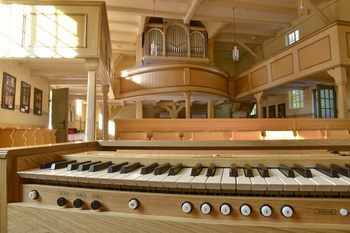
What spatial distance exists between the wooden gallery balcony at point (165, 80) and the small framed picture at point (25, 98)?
2834 millimetres

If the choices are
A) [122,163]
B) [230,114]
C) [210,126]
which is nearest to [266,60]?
[210,126]

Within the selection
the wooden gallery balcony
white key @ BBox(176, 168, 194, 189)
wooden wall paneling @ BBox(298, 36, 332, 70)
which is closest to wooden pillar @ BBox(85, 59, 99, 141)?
white key @ BBox(176, 168, 194, 189)

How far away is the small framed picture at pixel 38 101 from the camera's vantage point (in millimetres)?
7168

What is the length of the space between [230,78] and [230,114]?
14.1 feet

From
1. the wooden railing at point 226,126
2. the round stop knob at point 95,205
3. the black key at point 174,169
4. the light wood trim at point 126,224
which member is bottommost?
the light wood trim at point 126,224

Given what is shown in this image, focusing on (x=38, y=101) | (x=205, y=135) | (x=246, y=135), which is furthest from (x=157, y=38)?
(x=246, y=135)

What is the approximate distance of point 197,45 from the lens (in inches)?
436

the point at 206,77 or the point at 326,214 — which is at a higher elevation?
the point at 206,77

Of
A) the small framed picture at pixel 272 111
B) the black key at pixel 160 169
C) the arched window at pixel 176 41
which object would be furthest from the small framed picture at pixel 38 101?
the small framed picture at pixel 272 111

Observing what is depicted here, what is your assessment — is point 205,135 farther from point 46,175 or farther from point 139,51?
point 139,51

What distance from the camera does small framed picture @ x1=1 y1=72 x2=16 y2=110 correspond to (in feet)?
17.3

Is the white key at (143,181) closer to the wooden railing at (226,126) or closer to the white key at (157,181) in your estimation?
the white key at (157,181)

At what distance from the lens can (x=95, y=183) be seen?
1112 mm

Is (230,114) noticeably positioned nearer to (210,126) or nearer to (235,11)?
(235,11)
